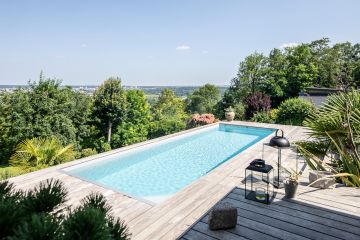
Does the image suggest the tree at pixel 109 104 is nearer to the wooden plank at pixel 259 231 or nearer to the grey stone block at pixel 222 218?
the grey stone block at pixel 222 218

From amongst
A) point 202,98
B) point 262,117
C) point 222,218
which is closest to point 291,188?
point 222,218

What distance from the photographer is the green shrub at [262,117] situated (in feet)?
46.1

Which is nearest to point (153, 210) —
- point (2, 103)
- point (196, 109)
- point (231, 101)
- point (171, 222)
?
point (171, 222)

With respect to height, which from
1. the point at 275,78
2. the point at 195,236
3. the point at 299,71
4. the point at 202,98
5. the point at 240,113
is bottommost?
the point at 195,236

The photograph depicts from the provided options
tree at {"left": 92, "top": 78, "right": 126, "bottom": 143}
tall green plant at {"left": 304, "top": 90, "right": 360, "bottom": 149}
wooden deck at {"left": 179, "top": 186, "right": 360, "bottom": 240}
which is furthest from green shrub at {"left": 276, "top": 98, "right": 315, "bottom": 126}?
tall green plant at {"left": 304, "top": 90, "right": 360, "bottom": 149}

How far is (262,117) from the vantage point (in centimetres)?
1423

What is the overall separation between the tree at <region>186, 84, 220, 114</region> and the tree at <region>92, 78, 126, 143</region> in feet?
113

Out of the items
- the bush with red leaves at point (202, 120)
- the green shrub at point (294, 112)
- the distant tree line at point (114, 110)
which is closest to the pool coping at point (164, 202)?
the distant tree line at point (114, 110)

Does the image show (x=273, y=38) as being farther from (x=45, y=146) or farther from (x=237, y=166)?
(x=45, y=146)

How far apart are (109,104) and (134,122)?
3245mm

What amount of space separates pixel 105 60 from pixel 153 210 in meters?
29.4

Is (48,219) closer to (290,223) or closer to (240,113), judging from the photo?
(290,223)

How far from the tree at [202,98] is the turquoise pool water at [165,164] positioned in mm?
35373

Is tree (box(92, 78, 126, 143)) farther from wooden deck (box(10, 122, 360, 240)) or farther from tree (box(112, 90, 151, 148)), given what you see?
wooden deck (box(10, 122, 360, 240))
